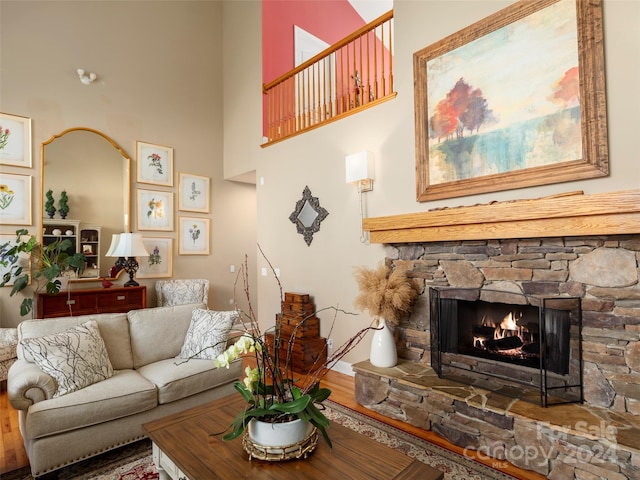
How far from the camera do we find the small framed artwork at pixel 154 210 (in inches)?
197

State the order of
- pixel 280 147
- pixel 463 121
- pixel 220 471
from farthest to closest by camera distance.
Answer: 1. pixel 280 147
2. pixel 463 121
3. pixel 220 471

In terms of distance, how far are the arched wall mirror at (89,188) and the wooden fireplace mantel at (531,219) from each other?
3.74 meters

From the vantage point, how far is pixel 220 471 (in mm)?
1349

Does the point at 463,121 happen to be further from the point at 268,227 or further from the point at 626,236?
the point at 268,227

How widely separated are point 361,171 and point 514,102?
1.37 metres

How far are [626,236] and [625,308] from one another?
42cm

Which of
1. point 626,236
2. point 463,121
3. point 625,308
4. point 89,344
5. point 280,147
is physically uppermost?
point 280,147

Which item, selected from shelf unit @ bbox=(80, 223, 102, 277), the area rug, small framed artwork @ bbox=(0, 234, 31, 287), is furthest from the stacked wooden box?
small framed artwork @ bbox=(0, 234, 31, 287)

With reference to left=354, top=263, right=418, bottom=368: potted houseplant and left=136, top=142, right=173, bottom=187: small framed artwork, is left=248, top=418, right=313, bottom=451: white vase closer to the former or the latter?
left=354, top=263, right=418, bottom=368: potted houseplant

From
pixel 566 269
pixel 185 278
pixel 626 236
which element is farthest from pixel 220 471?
pixel 185 278

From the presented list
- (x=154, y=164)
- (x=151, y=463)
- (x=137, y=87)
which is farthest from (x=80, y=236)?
(x=151, y=463)

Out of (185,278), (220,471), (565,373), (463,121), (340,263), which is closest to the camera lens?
(220,471)

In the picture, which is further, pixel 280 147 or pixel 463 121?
pixel 280 147

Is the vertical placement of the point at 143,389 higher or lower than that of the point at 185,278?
lower
